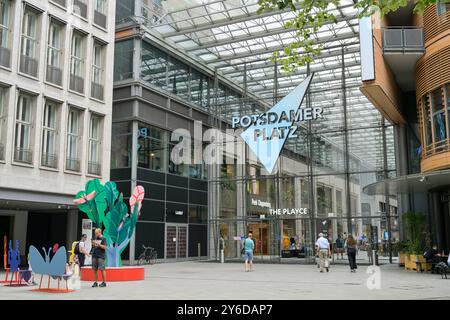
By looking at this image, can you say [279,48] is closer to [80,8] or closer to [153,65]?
[153,65]

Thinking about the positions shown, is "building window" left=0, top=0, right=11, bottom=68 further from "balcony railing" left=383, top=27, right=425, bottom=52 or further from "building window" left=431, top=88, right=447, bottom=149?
"building window" left=431, top=88, right=447, bottom=149

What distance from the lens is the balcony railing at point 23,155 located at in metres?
22.5

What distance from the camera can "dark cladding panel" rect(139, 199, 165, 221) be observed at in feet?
95.9

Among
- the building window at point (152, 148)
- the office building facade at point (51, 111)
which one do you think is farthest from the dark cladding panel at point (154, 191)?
the office building facade at point (51, 111)

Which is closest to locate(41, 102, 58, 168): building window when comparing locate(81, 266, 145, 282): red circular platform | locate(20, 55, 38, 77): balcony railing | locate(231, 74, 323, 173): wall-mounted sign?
locate(20, 55, 38, 77): balcony railing

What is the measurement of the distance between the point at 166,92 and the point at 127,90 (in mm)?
2901

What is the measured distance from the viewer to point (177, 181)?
107ft

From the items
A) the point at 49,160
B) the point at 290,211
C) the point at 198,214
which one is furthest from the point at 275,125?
the point at 49,160

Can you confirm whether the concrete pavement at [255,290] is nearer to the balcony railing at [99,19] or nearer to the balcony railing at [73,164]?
the balcony railing at [73,164]

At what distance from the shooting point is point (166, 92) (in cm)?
3212

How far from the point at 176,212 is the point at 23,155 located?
11.5 metres

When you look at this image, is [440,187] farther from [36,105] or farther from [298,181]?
[36,105]
